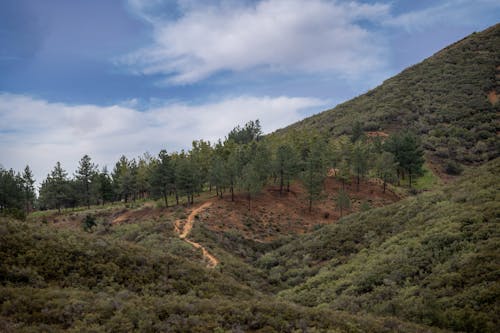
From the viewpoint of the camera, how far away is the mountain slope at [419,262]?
1300 cm

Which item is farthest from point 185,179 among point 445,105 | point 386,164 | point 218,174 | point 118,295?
point 445,105

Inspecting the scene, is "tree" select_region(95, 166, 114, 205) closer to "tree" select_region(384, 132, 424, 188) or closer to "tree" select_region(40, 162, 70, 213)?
"tree" select_region(40, 162, 70, 213)

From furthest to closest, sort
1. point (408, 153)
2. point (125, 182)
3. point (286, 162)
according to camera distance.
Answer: point (125, 182)
point (408, 153)
point (286, 162)

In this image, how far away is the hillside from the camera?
233 feet

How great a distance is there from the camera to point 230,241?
38.8 meters

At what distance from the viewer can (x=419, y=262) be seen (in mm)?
A: 17422

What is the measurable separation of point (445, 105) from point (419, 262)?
81.3 metres

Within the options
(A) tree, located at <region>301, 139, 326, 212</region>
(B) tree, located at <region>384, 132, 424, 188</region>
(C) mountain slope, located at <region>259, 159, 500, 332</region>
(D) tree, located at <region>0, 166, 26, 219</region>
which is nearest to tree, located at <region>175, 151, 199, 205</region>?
(A) tree, located at <region>301, 139, 326, 212</region>

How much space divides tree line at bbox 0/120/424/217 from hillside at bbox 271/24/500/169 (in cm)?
1116

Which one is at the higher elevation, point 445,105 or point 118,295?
point 445,105

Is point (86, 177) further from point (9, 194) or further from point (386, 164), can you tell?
point (386, 164)

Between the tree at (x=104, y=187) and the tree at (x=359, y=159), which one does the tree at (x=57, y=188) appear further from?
the tree at (x=359, y=159)

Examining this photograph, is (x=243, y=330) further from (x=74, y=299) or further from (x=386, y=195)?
(x=386, y=195)

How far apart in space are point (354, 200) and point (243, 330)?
5076cm
